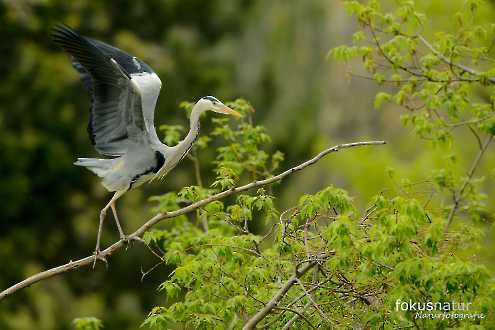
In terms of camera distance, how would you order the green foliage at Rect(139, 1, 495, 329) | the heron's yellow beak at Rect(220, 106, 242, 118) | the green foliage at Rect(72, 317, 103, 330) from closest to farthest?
the green foliage at Rect(139, 1, 495, 329)
the green foliage at Rect(72, 317, 103, 330)
the heron's yellow beak at Rect(220, 106, 242, 118)

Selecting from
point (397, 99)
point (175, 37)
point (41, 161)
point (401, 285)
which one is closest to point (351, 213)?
point (401, 285)

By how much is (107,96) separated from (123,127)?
35 cm

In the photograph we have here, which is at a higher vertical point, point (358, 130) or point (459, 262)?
point (459, 262)

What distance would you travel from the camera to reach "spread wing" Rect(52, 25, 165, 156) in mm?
6625

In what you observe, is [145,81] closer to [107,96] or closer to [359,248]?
[107,96]

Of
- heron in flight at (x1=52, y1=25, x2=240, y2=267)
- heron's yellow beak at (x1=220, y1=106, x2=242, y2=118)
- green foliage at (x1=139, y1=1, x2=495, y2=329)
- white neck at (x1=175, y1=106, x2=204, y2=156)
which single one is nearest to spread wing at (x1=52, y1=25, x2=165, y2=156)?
heron in flight at (x1=52, y1=25, x2=240, y2=267)

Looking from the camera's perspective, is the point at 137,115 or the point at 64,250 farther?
the point at 64,250

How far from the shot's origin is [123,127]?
718cm

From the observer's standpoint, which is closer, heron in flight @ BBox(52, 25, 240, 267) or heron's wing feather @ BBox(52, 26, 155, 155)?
heron's wing feather @ BBox(52, 26, 155, 155)

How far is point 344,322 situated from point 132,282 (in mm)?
15624

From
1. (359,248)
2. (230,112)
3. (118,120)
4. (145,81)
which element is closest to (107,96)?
(118,120)

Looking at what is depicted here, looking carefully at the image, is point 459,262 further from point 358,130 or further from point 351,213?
point 358,130

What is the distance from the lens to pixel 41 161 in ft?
64.6

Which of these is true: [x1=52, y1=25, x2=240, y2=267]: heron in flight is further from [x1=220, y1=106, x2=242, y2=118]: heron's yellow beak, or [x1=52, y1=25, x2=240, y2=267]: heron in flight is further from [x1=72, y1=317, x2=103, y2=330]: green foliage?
[x1=72, y1=317, x2=103, y2=330]: green foliage
